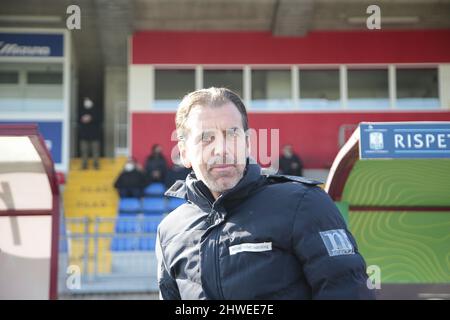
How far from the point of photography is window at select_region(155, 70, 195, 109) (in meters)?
13.6

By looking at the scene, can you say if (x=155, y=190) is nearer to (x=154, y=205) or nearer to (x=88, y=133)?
(x=154, y=205)

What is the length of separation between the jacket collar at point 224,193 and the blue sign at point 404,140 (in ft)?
8.25

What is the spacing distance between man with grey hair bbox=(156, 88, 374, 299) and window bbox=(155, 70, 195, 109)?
12156mm

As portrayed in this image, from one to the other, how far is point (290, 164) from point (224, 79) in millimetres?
3445

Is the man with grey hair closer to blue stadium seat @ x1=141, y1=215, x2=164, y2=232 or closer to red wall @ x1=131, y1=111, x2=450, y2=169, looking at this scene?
blue stadium seat @ x1=141, y1=215, x2=164, y2=232

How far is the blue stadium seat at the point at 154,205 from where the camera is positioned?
10.2 meters

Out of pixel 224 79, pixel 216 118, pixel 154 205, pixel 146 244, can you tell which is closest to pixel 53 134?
pixel 224 79

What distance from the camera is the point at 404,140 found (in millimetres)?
3928

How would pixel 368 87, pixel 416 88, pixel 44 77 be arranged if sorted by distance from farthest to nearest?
pixel 44 77 → pixel 368 87 → pixel 416 88

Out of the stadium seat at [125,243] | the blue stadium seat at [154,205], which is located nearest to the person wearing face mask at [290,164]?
the blue stadium seat at [154,205]

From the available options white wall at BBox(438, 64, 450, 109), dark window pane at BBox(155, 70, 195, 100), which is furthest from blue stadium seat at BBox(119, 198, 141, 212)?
white wall at BBox(438, 64, 450, 109)

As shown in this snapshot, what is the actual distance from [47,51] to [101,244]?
275 inches

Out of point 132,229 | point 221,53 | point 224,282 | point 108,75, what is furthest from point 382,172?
point 108,75
